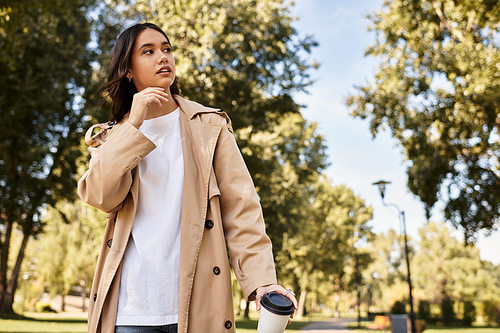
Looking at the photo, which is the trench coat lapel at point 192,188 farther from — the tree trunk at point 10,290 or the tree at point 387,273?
the tree at point 387,273

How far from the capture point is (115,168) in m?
1.77

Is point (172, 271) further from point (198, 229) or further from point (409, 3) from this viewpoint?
point (409, 3)

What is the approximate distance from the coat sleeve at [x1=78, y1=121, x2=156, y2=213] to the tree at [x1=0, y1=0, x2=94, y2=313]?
12.7 metres

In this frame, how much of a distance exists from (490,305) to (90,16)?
43.5 m

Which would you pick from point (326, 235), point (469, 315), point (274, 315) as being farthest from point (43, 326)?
point (469, 315)

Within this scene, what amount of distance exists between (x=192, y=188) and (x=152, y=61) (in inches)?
27.9

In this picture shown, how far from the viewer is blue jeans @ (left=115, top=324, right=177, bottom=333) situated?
1.66 metres

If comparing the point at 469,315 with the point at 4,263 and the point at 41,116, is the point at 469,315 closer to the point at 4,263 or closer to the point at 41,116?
the point at 4,263

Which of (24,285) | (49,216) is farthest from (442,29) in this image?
(24,285)

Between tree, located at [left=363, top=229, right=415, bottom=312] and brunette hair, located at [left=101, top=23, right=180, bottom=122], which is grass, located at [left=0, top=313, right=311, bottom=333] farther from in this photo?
tree, located at [left=363, top=229, right=415, bottom=312]

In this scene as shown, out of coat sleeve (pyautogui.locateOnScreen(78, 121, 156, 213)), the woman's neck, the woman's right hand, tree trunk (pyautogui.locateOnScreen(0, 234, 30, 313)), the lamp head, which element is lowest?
tree trunk (pyautogui.locateOnScreen(0, 234, 30, 313))

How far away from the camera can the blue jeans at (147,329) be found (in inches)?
65.2

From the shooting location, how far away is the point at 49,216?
2677 centimetres

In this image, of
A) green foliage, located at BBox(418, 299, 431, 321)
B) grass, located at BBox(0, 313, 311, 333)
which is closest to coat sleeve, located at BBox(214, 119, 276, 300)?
grass, located at BBox(0, 313, 311, 333)
